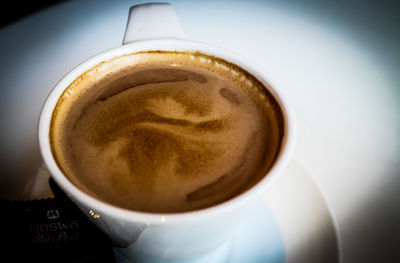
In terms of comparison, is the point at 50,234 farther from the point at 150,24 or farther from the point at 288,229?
the point at 150,24

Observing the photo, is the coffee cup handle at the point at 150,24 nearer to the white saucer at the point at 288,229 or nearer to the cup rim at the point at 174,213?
the cup rim at the point at 174,213

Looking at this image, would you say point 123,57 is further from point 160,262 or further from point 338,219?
point 338,219

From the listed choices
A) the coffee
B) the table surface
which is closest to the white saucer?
the table surface

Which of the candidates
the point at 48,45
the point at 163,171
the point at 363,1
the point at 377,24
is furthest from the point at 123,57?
the point at 363,1

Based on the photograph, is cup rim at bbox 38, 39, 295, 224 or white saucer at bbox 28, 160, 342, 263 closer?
cup rim at bbox 38, 39, 295, 224

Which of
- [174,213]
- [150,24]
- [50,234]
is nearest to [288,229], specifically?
[174,213]

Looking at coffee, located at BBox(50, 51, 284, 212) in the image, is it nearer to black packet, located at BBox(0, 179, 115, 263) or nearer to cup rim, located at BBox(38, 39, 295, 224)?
cup rim, located at BBox(38, 39, 295, 224)
